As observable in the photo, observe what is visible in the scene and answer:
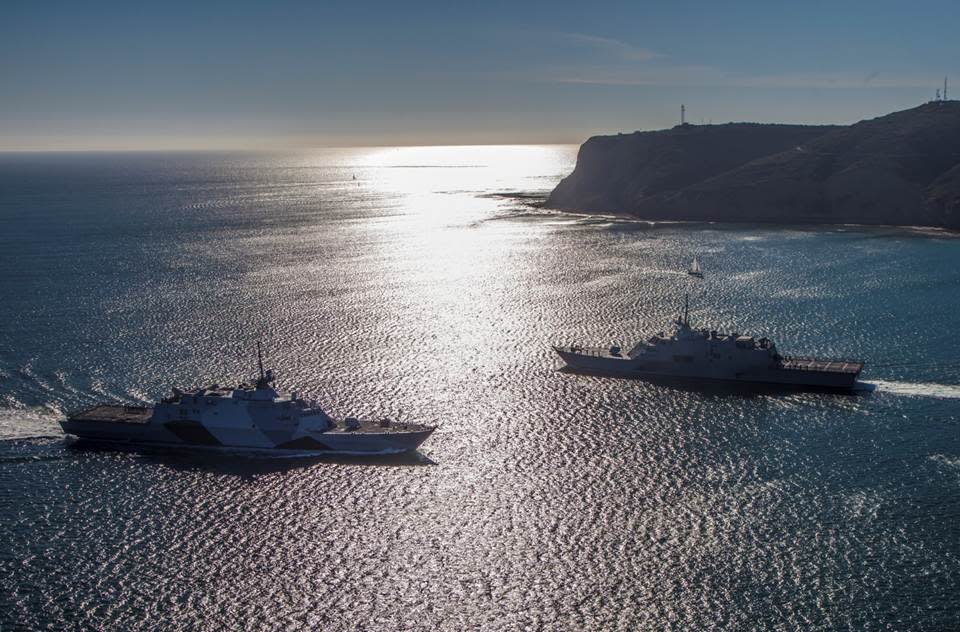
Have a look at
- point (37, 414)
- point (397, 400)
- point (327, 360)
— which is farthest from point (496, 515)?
point (37, 414)

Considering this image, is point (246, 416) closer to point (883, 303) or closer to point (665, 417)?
point (665, 417)

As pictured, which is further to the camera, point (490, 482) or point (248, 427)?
point (248, 427)

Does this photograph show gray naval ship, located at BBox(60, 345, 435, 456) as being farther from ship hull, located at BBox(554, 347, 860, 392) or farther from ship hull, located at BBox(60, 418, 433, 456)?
ship hull, located at BBox(554, 347, 860, 392)

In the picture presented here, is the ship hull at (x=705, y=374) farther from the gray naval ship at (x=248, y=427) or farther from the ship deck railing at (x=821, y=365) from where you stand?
the gray naval ship at (x=248, y=427)

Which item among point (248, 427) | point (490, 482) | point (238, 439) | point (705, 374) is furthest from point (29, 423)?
point (705, 374)

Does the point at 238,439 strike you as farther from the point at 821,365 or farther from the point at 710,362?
the point at 821,365

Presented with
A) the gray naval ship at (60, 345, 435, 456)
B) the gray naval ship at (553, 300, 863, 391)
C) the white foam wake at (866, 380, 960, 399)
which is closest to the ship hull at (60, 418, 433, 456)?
the gray naval ship at (60, 345, 435, 456)
